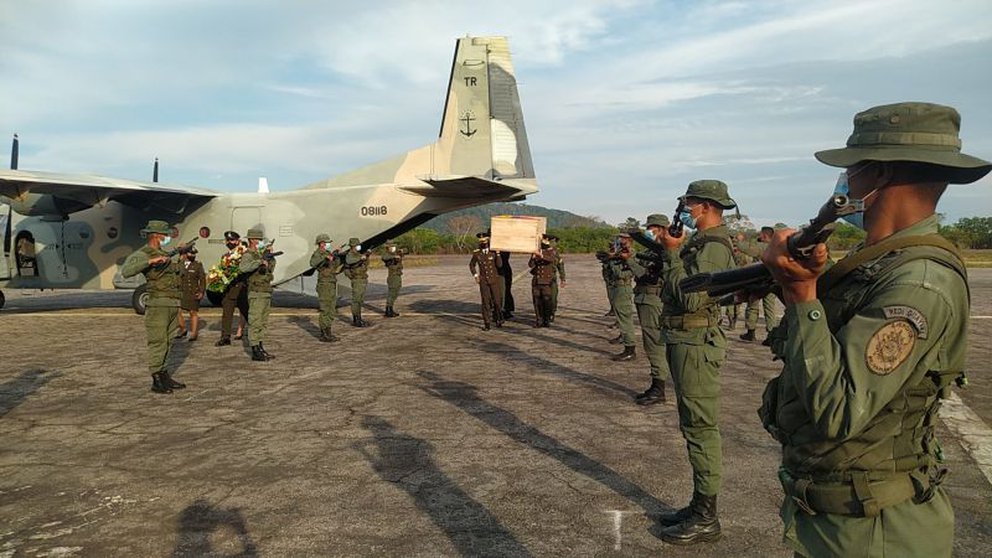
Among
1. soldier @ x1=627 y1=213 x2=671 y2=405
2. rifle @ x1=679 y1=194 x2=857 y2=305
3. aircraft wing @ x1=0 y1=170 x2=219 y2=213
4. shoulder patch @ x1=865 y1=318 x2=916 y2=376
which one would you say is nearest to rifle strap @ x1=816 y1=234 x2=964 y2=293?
rifle @ x1=679 y1=194 x2=857 y2=305

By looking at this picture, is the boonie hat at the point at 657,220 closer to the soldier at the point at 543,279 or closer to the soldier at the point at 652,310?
the soldier at the point at 652,310

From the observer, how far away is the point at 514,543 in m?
3.81

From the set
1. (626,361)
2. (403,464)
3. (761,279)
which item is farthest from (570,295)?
(761,279)

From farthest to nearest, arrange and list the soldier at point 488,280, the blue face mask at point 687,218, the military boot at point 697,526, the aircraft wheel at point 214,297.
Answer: the aircraft wheel at point 214,297 → the soldier at point 488,280 → the blue face mask at point 687,218 → the military boot at point 697,526

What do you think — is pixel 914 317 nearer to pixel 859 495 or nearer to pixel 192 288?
pixel 859 495

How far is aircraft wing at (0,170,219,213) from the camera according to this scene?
1290 cm

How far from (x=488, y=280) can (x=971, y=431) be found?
8576mm

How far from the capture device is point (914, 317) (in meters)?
1.62

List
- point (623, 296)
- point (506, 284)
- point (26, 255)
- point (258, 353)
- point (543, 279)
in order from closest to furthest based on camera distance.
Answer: point (258, 353) → point (623, 296) → point (543, 279) → point (506, 284) → point (26, 255)

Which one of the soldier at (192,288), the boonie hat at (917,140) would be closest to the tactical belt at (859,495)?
the boonie hat at (917,140)

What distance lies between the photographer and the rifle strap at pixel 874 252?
1737 millimetres

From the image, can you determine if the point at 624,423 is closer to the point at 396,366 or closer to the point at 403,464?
the point at 403,464

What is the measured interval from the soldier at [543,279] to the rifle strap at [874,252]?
424 inches

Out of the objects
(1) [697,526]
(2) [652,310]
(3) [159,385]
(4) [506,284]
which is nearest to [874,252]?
(1) [697,526]
